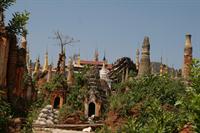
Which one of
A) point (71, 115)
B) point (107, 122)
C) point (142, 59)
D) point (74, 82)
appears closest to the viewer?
point (107, 122)

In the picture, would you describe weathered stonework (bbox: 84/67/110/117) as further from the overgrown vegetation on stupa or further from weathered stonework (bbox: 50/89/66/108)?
the overgrown vegetation on stupa

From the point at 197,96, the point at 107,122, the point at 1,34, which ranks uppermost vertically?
the point at 1,34

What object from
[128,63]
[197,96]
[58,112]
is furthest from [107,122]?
[128,63]

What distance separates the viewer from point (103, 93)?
28.9 meters

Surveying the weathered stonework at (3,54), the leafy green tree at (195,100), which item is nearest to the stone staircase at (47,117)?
the weathered stonework at (3,54)

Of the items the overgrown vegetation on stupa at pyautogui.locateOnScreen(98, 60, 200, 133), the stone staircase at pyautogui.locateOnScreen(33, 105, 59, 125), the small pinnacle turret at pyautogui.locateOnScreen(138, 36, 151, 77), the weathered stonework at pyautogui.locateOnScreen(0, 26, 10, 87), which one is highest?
the small pinnacle turret at pyautogui.locateOnScreen(138, 36, 151, 77)

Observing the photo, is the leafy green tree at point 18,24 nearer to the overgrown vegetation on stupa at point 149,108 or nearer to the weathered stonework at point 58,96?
the overgrown vegetation on stupa at point 149,108

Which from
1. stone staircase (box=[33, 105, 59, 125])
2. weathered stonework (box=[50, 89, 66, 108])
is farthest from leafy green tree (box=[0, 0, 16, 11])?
weathered stonework (box=[50, 89, 66, 108])

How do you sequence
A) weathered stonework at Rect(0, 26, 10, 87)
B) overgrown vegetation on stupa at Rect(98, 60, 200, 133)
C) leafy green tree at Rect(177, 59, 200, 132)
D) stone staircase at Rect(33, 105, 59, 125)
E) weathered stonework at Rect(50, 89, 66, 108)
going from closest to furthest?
leafy green tree at Rect(177, 59, 200, 132), weathered stonework at Rect(0, 26, 10, 87), overgrown vegetation on stupa at Rect(98, 60, 200, 133), stone staircase at Rect(33, 105, 59, 125), weathered stonework at Rect(50, 89, 66, 108)

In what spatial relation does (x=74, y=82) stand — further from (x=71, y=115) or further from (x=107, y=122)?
(x=107, y=122)

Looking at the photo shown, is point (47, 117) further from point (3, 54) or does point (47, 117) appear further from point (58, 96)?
point (3, 54)

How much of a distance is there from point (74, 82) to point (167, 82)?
9.89 meters

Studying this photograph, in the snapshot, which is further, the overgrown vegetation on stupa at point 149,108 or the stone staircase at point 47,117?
the stone staircase at point 47,117

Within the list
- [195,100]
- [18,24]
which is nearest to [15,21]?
[18,24]
